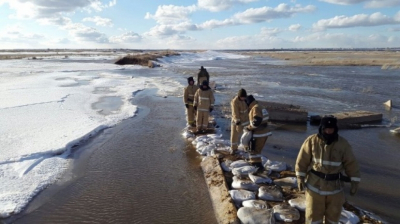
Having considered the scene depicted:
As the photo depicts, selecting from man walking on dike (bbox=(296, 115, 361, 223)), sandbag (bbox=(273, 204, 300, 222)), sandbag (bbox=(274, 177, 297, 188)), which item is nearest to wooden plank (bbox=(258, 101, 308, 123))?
sandbag (bbox=(274, 177, 297, 188))

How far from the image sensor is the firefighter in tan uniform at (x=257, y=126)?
6348 mm

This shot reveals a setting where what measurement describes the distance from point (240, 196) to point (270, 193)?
532 millimetres

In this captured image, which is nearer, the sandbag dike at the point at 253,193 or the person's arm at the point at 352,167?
the person's arm at the point at 352,167

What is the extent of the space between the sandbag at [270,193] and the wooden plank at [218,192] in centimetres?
58

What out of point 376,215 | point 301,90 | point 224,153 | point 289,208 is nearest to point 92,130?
point 224,153

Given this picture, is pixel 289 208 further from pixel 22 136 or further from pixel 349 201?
pixel 22 136

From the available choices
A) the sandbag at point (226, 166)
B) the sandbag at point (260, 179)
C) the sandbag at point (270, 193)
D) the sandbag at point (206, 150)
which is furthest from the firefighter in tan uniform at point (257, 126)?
the sandbag at point (206, 150)

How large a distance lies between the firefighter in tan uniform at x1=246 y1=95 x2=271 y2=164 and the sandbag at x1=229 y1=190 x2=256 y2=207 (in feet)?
4.02

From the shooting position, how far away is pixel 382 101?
53.4ft

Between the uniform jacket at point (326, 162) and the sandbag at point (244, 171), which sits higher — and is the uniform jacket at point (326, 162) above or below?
above

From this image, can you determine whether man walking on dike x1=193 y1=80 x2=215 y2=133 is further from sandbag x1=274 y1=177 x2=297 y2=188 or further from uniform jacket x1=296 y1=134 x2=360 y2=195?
uniform jacket x1=296 y1=134 x2=360 y2=195

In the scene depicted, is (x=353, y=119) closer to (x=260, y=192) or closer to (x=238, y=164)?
(x=238, y=164)

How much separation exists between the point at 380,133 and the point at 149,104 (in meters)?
9.61

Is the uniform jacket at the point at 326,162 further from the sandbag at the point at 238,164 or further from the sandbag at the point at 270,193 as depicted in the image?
the sandbag at the point at 238,164
